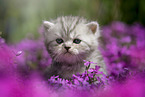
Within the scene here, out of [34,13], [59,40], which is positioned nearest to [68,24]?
[59,40]

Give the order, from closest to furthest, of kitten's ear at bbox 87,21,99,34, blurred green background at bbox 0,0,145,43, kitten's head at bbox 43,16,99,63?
1. kitten's head at bbox 43,16,99,63
2. kitten's ear at bbox 87,21,99,34
3. blurred green background at bbox 0,0,145,43

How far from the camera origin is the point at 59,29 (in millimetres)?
1530

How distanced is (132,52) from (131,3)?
5.63ft

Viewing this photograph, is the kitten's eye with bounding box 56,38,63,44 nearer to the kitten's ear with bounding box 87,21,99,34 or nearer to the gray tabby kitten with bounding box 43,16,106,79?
the gray tabby kitten with bounding box 43,16,106,79

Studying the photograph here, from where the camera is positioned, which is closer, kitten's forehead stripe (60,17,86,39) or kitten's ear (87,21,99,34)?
kitten's forehead stripe (60,17,86,39)

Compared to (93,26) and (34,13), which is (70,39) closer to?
(93,26)

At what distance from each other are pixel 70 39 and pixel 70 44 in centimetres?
5

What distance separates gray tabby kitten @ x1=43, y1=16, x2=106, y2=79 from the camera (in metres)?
1.45

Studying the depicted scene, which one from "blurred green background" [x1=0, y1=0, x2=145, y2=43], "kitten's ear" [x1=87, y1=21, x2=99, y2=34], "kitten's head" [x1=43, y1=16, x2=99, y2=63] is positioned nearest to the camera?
"kitten's head" [x1=43, y1=16, x2=99, y2=63]

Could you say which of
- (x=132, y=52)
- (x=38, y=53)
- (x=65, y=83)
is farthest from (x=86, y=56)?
(x=38, y=53)

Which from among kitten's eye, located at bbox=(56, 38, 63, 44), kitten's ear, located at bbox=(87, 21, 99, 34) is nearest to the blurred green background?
kitten's ear, located at bbox=(87, 21, 99, 34)

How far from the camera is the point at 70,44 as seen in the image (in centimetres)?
142

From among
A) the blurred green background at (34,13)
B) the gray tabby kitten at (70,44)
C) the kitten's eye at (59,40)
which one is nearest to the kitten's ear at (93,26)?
the gray tabby kitten at (70,44)

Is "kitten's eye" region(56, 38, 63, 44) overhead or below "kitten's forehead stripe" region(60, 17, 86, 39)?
below
